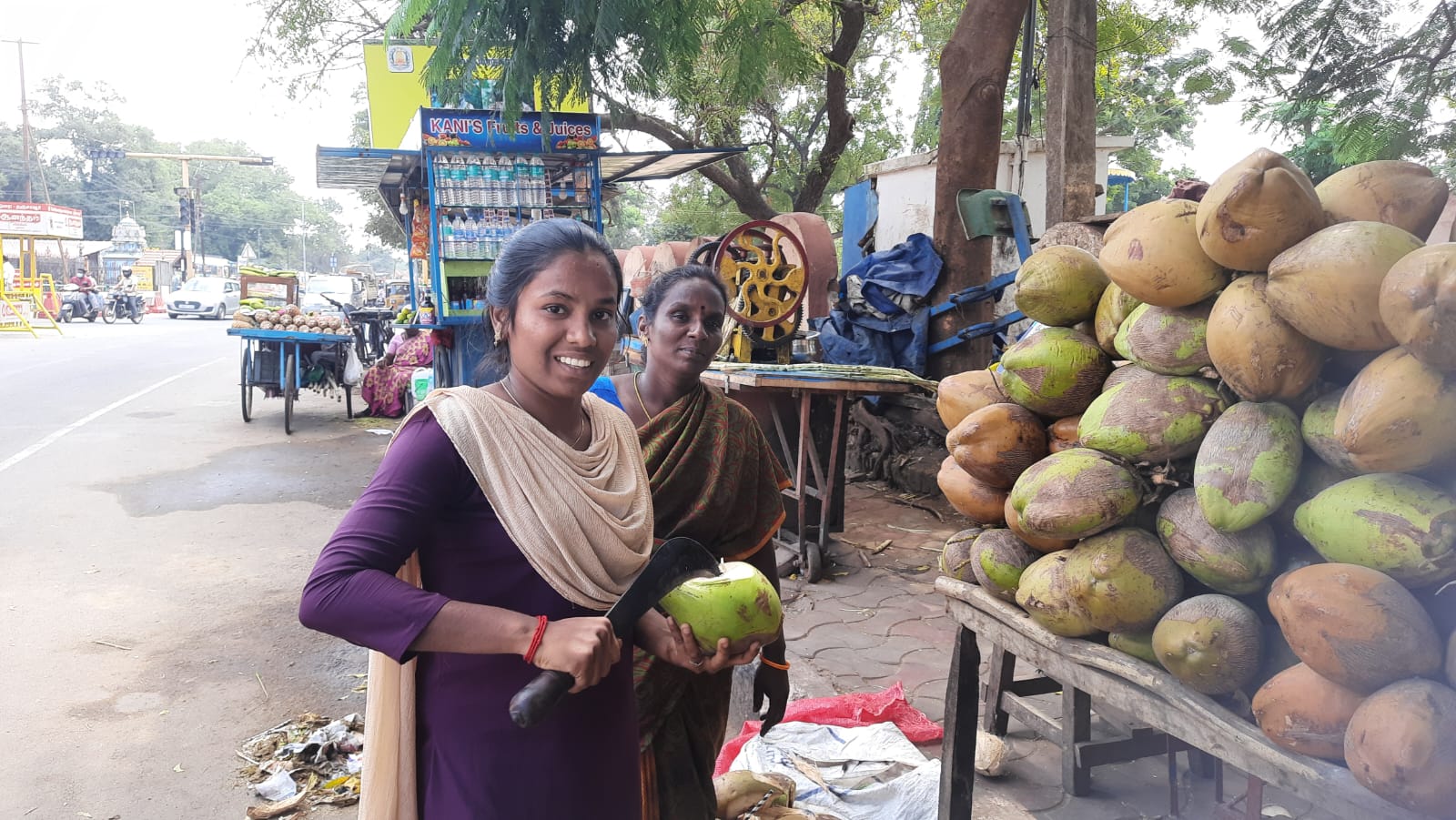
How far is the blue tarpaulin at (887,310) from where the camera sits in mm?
6977

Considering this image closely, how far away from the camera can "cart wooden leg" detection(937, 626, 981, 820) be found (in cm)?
234

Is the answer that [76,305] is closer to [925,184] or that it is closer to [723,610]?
[925,184]

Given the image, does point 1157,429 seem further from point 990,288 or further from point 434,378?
point 434,378

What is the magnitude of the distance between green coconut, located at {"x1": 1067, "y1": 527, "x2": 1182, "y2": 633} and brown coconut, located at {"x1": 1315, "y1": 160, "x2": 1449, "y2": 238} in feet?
2.14

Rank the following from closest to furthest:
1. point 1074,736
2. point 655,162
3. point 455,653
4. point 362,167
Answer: point 455,653, point 1074,736, point 362,167, point 655,162

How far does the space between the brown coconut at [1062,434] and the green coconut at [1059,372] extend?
0.02 m

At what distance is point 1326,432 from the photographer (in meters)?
1.40

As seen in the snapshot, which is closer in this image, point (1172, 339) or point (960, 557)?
point (1172, 339)

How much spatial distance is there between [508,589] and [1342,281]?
1353 mm

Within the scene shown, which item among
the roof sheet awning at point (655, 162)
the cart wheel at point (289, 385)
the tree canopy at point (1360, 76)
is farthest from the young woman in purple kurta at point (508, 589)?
the cart wheel at point (289, 385)

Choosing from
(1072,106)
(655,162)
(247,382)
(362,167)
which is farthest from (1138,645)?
(247,382)

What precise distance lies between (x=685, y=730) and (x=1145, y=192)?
22561 mm

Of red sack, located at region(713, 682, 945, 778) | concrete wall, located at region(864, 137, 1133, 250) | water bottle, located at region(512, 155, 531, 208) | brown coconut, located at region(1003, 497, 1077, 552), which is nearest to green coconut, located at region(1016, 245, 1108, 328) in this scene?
brown coconut, located at region(1003, 497, 1077, 552)

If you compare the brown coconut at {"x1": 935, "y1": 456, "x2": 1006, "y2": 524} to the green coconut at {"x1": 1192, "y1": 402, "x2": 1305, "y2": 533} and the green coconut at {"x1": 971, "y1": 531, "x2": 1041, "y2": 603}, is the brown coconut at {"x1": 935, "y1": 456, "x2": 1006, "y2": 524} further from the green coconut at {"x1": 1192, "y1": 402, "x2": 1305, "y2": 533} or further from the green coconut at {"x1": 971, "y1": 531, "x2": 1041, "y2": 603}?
the green coconut at {"x1": 1192, "y1": 402, "x2": 1305, "y2": 533}
